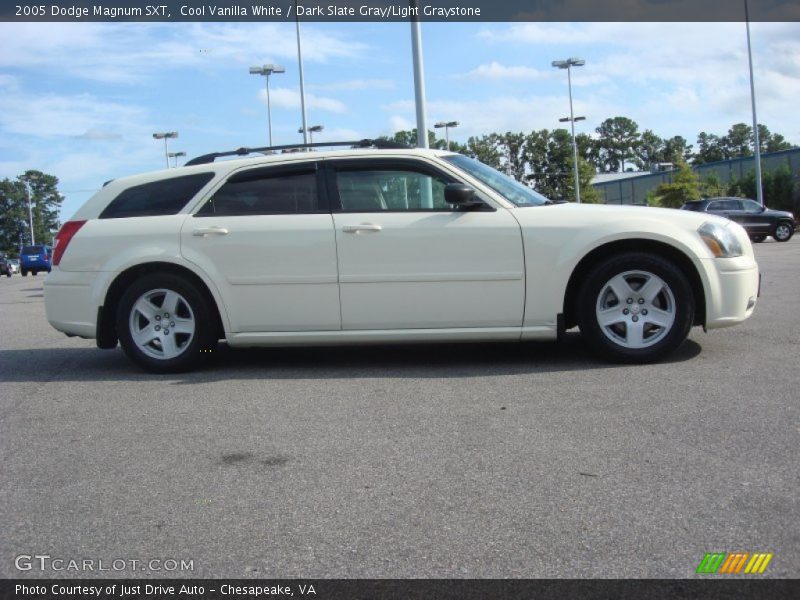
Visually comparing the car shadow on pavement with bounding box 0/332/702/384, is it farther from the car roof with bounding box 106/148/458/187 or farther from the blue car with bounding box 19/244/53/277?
the blue car with bounding box 19/244/53/277

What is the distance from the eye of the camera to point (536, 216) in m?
5.99

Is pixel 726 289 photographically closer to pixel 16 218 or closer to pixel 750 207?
pixel 750 207

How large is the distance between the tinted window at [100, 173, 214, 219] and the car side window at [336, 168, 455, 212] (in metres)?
1.13

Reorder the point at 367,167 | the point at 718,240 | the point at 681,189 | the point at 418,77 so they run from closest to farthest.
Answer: the point at 718,240 → the point at 367,167 → the point at 418,77 → the point at 681,189

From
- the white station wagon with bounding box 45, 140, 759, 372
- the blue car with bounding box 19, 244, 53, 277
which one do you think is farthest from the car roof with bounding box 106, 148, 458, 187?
the blue car with bounding box 19, 244, 53, 277

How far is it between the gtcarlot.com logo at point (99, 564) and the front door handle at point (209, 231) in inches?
140

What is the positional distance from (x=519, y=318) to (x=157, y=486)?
307 cm

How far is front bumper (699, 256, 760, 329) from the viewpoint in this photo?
586 cm

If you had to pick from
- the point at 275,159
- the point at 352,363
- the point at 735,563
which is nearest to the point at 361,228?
the point at 275,159

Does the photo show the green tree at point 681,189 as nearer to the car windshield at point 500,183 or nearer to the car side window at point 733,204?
the car side window at point 733,204

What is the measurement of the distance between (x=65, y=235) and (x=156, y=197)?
767 mm

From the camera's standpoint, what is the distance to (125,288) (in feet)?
21.3

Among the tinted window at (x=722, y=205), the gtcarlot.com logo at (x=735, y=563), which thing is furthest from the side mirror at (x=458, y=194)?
the tinted window at (x=722, y=205)

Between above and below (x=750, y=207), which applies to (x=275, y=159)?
below
